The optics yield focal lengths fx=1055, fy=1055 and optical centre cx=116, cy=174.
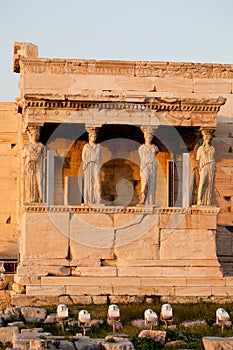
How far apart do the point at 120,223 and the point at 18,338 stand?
5.31 m

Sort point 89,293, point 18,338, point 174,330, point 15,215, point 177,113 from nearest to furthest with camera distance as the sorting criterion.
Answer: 1. point 18,338
2. point 174,330
3. point 89,293
4. point 177,113
5. point 15,215

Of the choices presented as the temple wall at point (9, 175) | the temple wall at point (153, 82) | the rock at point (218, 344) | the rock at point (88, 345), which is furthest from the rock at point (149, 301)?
the temple wall at point (9, 175)

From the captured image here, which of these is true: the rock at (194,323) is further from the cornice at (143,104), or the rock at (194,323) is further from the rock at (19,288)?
the cornice at (143,104)

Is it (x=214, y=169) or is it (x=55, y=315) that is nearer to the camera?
(x=55, y=315)

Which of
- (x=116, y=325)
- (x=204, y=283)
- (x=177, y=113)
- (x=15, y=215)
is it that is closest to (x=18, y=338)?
(x=116, y=325)

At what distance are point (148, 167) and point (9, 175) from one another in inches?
184

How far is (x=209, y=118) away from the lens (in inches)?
800

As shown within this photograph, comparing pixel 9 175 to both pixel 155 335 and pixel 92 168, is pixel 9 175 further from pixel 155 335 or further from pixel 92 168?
pixel 155 335

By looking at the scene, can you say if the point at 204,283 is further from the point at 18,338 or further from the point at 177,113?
the point at 18,338

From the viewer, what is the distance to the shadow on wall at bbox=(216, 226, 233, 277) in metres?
21.8

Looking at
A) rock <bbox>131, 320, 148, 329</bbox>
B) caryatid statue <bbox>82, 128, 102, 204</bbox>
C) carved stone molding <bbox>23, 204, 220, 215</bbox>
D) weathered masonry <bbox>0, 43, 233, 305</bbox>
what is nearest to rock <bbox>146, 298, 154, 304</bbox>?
weathered masonry <bbox>0, 43, 233, 305</bbox>

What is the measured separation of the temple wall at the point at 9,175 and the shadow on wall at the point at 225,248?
4.53 metres

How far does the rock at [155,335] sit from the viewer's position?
51.2ft

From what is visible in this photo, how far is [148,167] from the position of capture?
19953 millimetres
